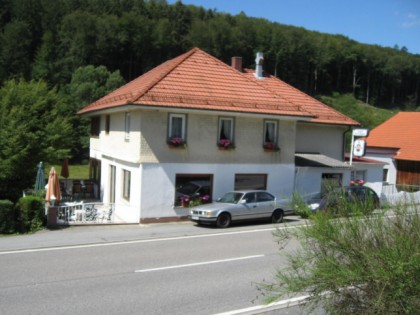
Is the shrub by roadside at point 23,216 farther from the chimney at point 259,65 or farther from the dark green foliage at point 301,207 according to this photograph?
the chimney at point 259,65

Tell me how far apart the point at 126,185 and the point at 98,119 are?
27.8ft

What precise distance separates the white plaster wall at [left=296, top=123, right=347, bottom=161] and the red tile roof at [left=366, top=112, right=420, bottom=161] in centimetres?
1110

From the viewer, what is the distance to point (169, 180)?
63.5 feet

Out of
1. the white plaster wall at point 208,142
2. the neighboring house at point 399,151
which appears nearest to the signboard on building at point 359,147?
the white plaster wall at point 208,142

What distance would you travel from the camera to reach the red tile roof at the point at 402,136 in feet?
119

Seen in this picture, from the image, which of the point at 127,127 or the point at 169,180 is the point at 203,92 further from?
the point at 169,180

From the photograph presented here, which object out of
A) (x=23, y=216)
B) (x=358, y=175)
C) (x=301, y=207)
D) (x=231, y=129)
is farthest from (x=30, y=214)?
(x=358, y=175)

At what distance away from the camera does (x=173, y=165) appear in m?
19.5

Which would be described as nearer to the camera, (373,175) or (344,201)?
(344,201)

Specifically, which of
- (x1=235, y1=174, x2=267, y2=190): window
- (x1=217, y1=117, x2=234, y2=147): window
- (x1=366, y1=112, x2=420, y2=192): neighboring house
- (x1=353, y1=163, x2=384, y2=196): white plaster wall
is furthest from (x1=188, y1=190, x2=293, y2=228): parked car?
(x1=366, y1=112, x2=420, y2=192): neighboring house

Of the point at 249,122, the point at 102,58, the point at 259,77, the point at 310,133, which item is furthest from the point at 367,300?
the point at 102,58

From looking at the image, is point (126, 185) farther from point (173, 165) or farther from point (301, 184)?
point (301, 184)

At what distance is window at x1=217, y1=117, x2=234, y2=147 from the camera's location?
68.1 feet

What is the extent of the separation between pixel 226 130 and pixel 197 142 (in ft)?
5.37
